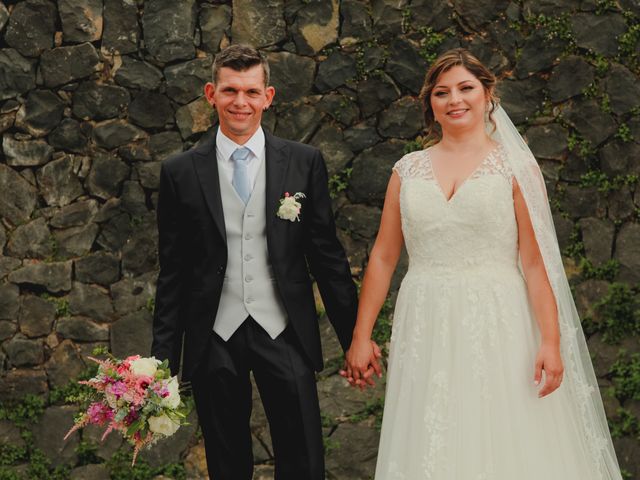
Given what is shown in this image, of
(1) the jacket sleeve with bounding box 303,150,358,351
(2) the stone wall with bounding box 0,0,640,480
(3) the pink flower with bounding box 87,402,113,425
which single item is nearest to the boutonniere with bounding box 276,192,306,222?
(1) the jacket sleeve with bounding box 303,150,358,351

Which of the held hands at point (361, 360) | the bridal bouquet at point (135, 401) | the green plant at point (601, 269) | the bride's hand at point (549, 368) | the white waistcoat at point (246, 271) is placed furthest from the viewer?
the green plant at point (601, 269)

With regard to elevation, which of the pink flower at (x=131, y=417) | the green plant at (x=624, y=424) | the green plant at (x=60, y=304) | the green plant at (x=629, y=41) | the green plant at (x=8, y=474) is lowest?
the green plant at (x=624, y=424)

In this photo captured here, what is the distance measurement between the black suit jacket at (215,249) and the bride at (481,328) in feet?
1.12

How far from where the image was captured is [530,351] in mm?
3527

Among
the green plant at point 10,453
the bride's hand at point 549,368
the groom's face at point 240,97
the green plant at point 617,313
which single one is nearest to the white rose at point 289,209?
the groom's face at point 240,97

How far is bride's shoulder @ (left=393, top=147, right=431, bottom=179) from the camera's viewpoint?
12.2 ft

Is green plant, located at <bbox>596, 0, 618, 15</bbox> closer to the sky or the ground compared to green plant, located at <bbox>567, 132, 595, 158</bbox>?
closer to the sky

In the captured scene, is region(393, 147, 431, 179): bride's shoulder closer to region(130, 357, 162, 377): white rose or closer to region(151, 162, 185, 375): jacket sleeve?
region(151, 162, 185, 375): jacket sleeve

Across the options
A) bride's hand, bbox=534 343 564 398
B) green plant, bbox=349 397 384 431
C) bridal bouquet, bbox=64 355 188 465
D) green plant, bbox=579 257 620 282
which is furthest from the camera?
green plant, bbox=349 397 384 431

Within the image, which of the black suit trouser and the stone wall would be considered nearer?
the black suit trouser

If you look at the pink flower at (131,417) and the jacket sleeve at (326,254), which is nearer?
the pink flower at (131,417)

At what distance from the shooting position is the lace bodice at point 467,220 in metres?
3.54

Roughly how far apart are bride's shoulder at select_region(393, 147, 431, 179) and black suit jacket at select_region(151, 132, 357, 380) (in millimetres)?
324

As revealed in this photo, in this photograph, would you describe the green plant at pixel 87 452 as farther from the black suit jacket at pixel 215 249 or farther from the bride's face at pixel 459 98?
the bride's face at pixel 459 98
